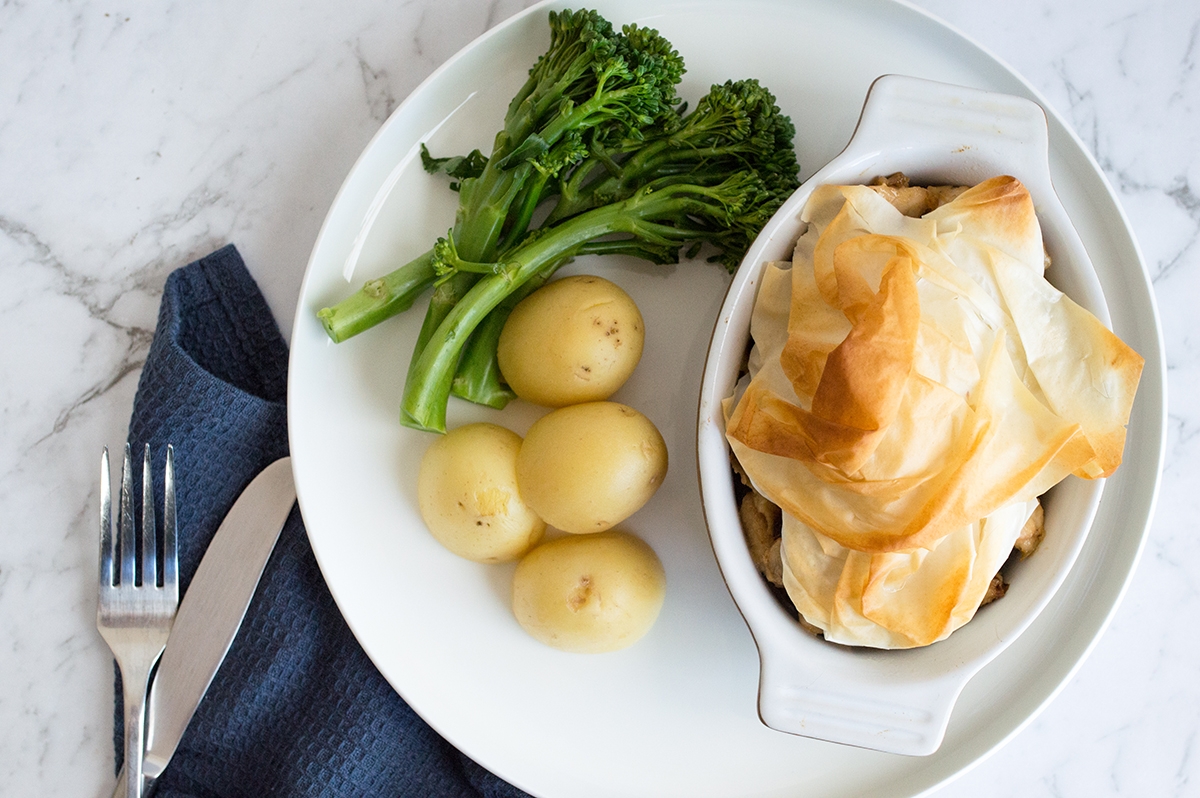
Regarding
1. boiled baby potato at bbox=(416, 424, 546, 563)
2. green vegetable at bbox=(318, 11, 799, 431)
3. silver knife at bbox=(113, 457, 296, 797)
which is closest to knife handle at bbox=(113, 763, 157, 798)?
silver knife at bbox=(113, 457, 296, 797)

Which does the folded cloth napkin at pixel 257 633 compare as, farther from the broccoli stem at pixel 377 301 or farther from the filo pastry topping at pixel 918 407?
the filo pastry topping at pixel 918 407

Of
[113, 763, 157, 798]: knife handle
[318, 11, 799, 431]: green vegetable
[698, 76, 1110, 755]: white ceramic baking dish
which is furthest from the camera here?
[113, 763, 157, 798]: knife handle

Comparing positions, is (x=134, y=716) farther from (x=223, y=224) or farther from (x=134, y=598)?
(x=223, y=224)

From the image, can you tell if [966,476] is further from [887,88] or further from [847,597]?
[887,88]

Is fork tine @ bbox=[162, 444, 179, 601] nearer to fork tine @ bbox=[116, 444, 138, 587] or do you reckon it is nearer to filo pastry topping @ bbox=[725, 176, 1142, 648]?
fork tine @ bbox=[116, 444, 138, 587]

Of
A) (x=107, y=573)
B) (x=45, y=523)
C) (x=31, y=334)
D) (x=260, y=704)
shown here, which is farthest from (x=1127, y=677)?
(x=31, y=334)

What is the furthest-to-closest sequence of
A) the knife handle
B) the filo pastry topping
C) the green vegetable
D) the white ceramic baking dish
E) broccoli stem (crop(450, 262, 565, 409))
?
the knife handle
broccoli stem (crop(450, 262, 565, 409))
the green vegetable
the white ceramic baking dish
the filo pastry topping

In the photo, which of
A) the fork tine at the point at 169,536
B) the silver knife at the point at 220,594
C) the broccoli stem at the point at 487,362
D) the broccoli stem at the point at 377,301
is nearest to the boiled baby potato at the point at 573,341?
the broccoli stem at the point at 487,362
